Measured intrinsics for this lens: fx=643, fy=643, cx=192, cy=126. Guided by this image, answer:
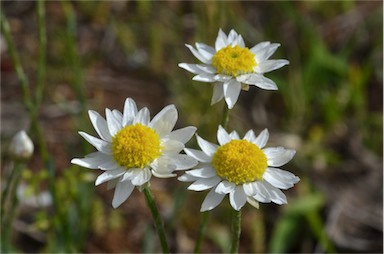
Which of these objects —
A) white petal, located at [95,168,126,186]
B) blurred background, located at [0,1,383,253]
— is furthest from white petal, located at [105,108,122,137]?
blurred background, located at [0,1,383,253]

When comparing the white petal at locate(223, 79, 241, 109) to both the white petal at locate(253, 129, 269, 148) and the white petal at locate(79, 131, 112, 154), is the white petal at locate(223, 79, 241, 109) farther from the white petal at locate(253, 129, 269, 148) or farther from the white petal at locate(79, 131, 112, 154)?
the white petal at locate(79, 131, 112, 154)

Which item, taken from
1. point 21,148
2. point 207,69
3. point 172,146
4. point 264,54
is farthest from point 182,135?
point 21,148

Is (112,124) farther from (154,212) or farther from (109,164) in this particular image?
(154,212)

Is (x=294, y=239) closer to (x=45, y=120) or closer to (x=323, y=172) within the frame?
(x=323, y=172)

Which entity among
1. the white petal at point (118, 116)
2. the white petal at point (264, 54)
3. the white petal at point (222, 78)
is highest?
the white petal at point (264, 54)

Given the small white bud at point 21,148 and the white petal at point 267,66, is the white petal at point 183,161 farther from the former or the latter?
the small white bud at point 21,148

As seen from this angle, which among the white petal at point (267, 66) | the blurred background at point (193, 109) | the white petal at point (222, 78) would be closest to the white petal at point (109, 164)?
the white petal at point (222, 78)
